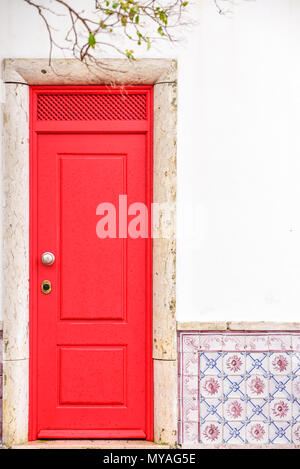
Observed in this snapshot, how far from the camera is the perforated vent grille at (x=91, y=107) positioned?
4.25 m

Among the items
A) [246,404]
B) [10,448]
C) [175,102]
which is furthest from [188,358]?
[175,102]

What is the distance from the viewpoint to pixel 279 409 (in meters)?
4.15

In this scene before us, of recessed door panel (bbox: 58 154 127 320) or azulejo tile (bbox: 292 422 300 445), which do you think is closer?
azulejo tile (bbox: 292 422 300 445)

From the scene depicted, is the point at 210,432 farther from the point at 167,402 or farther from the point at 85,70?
the point at 85,70

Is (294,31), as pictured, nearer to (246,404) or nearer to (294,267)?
Answer: (294,267)

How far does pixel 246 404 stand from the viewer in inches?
163

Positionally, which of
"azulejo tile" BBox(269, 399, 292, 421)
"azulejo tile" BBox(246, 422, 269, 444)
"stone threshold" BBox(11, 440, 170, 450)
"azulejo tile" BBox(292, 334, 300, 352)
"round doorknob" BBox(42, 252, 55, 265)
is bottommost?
"stone threshold" BBox(11, 440, 170, 450)

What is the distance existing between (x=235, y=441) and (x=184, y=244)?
4.65 feet

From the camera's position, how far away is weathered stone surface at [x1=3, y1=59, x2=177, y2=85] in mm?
4141

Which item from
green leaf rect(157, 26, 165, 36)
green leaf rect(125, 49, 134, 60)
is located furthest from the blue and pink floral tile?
green leaf rect(157, 26, 165, 36)

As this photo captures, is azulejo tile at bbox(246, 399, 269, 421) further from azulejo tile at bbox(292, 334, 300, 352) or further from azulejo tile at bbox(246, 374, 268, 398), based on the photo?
azulejo tile at bbox(292, 334, 300, 352)

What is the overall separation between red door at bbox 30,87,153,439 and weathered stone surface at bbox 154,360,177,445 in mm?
133
